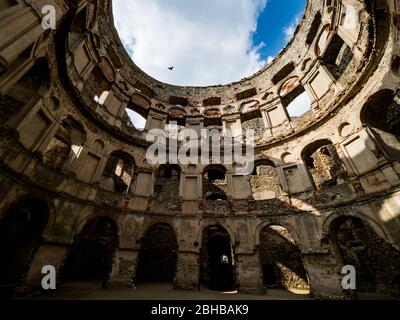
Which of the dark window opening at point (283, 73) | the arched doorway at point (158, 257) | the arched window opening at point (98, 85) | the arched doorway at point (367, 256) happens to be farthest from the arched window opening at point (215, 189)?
the arched window opening at point (98, 85)

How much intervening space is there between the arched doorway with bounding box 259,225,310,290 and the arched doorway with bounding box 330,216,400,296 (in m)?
2.64

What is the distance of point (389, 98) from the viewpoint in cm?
802

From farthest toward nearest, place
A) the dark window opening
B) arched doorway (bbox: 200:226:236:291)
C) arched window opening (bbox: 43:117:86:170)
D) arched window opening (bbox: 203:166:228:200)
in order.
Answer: arched window opening (bbox: 203:166:228:200)
the dark window opening
arched doorway (bbox: 200:226:236:291)
arched window opening (bbox: 43:117:86:170)

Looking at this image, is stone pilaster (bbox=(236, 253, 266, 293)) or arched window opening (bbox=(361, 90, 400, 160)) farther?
stone pilaster (bbox=(236, 253, 266, 293))

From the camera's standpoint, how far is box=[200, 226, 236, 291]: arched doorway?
12.9 meters

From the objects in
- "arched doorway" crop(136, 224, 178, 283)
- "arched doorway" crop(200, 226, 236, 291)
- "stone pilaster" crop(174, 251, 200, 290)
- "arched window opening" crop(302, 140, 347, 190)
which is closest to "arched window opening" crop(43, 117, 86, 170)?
"arched doorway" crop(136, 224, 178, 283)

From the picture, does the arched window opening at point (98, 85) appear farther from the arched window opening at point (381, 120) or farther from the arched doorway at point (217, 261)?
the arched window opening at point (381, 120)

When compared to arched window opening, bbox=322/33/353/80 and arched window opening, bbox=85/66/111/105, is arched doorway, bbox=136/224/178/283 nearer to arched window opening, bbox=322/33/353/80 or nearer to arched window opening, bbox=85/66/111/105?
arched window opening, bbox=85/66/111/105

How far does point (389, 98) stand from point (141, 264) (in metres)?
16.1

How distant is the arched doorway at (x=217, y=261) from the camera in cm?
1289

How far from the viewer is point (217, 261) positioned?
1386 cm

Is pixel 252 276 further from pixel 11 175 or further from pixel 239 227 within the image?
pixel 11 175

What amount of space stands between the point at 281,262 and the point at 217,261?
163 inches

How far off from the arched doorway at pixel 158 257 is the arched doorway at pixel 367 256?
30.6 ft
